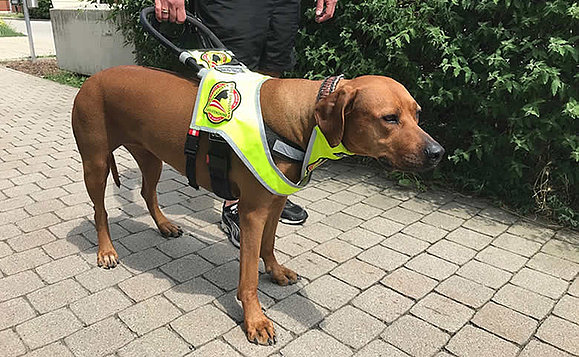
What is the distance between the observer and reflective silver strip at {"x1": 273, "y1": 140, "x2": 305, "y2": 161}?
8.23 feet

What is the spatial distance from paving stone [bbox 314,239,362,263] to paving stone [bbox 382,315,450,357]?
0.82 meters

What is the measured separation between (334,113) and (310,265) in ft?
5.27

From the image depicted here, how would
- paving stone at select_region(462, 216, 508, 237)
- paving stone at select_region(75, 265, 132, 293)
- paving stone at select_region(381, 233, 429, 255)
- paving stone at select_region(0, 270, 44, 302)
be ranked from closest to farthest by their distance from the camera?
paving stone at select_region(0, 270, 44, 302), paving stone at select_region(75, 265, 132, 293), paving stone at select_region(381, 233, 429, 255), paving stone at select_region(462, 216, 508, 237)

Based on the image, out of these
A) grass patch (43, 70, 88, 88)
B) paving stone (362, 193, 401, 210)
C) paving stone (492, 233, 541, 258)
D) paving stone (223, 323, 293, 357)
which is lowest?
grass patch (43, 70, 88, 88)

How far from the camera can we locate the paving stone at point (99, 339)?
259 cm

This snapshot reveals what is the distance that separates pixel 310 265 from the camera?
11.6ft

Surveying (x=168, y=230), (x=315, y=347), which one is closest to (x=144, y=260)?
(x=168, y=230)

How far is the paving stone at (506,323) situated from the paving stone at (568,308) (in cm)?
24

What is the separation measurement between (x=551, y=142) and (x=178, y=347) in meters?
3.72

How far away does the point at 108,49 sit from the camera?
10.2 meters

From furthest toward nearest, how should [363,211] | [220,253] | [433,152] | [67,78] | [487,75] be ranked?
[67,78], [363,211], [487,75], [220,253], [433,152]

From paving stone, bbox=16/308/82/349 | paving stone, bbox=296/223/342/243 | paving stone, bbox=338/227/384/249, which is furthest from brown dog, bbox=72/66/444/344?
paving stone, bbox=338/227/384/249

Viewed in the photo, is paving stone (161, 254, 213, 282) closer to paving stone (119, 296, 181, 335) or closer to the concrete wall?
paving stone (119, 296, 181, 335)

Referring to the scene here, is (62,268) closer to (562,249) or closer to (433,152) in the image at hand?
(433,152)
